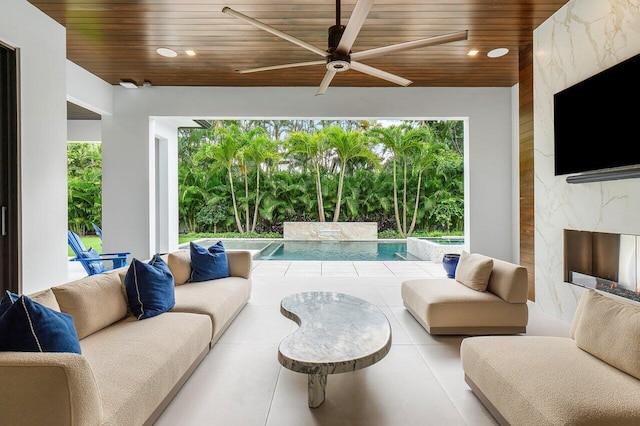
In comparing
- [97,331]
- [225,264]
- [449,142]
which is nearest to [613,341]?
[97,331]

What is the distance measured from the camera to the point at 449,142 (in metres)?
14.4

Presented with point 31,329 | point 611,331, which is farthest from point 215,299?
point 611,331

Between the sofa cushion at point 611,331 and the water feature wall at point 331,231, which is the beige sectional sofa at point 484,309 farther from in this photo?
the water feature wall at point 331,231

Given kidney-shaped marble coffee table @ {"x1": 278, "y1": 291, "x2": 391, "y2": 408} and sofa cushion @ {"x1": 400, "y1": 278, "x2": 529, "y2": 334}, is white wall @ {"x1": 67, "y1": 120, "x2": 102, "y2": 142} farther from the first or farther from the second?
sofa cushion @ {"x1": 400, "y1": 278, "x2": 529, "y2": 334}

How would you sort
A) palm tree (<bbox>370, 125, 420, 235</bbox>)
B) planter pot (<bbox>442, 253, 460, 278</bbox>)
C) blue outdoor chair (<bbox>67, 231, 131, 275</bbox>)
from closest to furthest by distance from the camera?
blue outdoor chair (<bbox>67, 231, 131, 275</bbox>) < planter pot (<bbox>442, 253, 460, 278</bbox>) < palm tree (<bbox>370, 125, 420, 235</bbox>)

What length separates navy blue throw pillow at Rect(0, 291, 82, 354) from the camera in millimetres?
1469

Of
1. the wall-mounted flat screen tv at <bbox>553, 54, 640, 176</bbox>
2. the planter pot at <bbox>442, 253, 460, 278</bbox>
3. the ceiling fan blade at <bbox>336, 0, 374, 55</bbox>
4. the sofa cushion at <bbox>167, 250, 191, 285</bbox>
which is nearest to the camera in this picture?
the ceiling fan blade at <bbox>336, 0, 374, 55</bbox>

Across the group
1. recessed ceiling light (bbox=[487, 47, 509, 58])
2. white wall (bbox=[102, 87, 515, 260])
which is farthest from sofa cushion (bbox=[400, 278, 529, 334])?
recessed ceiling light (bbox=[487, 47, 509, 58])

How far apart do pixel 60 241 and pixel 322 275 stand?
355 centimetres

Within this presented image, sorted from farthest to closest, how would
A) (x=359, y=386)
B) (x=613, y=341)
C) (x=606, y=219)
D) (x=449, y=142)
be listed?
(x=449, y=142) < (x=606, y=219) < (x=359, y=386) < (x=613, y=341)

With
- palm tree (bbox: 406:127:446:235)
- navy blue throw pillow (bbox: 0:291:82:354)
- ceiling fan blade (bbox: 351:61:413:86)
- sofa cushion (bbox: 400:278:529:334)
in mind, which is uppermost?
palm tree (bbox: 406:127:446:235)

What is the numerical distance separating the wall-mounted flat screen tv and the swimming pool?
17.7ft

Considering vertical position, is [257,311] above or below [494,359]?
below

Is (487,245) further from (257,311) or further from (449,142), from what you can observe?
(449,142)
